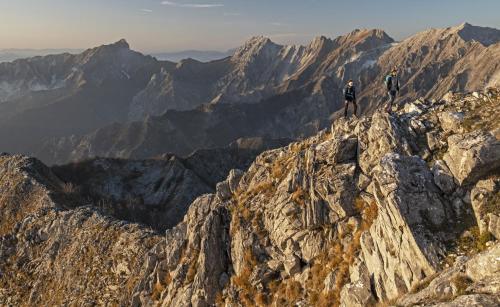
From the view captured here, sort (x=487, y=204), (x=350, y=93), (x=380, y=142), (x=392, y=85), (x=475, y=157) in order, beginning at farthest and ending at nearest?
(x=350, y=93), (x=392, y=85), (x=380, y=142), (x=475, y=157), (x=487, y=204)

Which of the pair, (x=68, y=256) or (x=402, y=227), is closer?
(x=402, y=227)

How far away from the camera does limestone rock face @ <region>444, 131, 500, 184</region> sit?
21.9 metres

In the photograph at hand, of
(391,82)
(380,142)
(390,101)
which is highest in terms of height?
(391,82)

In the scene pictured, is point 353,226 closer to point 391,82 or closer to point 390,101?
point 390,101

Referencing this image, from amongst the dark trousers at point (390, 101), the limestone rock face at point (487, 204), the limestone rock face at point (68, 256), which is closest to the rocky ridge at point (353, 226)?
the limestone rock face at point (487, 204)

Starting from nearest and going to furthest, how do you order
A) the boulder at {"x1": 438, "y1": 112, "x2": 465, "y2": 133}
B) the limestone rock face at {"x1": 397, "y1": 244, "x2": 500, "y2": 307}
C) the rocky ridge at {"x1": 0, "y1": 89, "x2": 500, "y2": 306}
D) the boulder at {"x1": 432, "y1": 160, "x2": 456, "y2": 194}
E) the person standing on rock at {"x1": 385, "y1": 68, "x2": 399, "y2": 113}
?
1. the limestone rock face at {"x1": 397, "y1": 244, "x2": 500, "y2": 307}
2. the rocky ridge at {"x1": 0, "y1": 89, "x2": 500, "y2": 306}
3. the boulder at {"x1": 432, "y1": 160, "x2": 456, "y2": 194}
4. the boulder at {"x1": 438, "y1": 112, "x2": 465, "y2": 133}
5. the person standing on rock at {"x1": 385, "y1": 68, "x2": 399, "y2": 113}

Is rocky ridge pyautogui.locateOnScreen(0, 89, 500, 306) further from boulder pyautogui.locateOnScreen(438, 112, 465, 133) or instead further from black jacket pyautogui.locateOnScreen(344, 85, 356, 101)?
black jacket pyautogui.locateOnScreen(344, 85, 356, 101)

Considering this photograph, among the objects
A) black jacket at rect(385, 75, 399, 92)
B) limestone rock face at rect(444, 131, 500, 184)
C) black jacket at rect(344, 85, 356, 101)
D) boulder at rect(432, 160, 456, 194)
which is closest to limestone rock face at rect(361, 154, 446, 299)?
boulder at rect(432, 160, 456, 194)

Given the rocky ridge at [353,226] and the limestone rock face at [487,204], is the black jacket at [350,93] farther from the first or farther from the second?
the limestone rock face at [487,204]

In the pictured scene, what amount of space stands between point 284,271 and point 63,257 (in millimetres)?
37066

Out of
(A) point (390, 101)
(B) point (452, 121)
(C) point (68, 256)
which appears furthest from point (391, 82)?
(C) point (68, 256)

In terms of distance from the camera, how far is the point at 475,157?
2206cm

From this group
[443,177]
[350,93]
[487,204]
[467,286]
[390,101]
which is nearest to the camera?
[467,286]

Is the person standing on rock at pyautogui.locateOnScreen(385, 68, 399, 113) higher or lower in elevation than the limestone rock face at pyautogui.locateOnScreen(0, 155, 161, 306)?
higher
